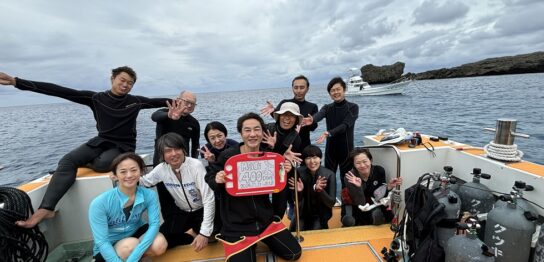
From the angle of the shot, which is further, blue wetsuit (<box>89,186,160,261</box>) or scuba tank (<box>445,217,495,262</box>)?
blue wetsuit (<box>89,186,160,261</box>)

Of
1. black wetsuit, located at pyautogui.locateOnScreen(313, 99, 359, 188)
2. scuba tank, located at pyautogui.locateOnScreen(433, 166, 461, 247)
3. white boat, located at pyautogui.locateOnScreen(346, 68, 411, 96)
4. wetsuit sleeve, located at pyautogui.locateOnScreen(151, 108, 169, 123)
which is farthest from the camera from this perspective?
white boat, located at pyautogui.locateOnScreen(346, 68, 411, 96)

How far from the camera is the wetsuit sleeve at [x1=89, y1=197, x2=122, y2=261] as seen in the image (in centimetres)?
223

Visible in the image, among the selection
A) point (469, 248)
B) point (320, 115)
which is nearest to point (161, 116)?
point (320, 115)

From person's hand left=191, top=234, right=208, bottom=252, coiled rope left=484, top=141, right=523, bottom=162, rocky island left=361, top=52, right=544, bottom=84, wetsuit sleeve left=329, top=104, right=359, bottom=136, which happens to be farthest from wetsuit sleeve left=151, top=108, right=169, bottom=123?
rocky island left=361, top=52, right=544, bottom=84

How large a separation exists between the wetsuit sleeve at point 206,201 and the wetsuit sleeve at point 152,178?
384 millimetres

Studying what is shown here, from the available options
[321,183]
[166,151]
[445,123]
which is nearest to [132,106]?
[166,151]

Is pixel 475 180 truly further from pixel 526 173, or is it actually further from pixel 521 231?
pixel 521 231

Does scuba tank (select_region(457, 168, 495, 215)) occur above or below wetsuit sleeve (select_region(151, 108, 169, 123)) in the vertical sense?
below

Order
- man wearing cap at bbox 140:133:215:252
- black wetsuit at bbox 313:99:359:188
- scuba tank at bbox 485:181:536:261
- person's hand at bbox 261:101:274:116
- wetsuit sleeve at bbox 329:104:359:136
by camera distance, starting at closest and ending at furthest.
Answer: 1. scuba tank at bbox 485:181:536:261
2. man wearing cap at bbox 140:133:215:252
3. person's hand at bbox 261:101:274:116
4. wetsuit sleeve at bbox 329:104:359:136
5. black wetsuit at bbox 313:99:359:188

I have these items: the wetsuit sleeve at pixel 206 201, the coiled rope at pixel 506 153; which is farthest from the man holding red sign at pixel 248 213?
the coiled rope at pixel 506 153

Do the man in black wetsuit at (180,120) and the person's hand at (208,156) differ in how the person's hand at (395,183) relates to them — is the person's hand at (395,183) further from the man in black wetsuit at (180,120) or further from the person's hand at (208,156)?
the man in black wetsuit at (180,120)

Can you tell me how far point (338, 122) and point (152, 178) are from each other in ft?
8.62

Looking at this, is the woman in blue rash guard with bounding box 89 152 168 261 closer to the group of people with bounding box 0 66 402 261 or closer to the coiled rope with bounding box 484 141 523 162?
the group of people with bounding box 0 66 402 261

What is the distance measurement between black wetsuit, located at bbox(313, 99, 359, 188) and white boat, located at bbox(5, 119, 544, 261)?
476 millimetres
